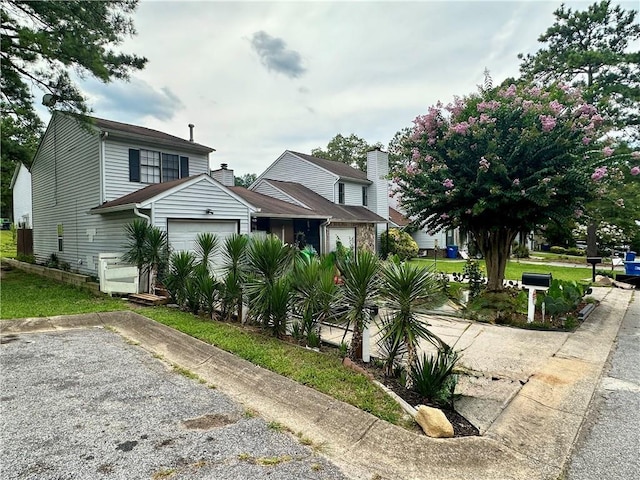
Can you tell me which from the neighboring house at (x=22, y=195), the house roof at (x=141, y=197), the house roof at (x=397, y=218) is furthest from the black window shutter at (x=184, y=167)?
the neighboring house at (x=22, y=195)

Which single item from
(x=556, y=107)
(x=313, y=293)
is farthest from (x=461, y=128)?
(x=313, y=293)

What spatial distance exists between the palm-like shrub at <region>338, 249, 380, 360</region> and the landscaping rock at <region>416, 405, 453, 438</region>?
150 centimetres

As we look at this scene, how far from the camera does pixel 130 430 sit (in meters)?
3.31

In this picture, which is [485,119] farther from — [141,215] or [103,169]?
[103,169]

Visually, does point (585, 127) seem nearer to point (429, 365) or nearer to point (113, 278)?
point (429, 365)

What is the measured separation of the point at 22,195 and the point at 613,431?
36.9 m

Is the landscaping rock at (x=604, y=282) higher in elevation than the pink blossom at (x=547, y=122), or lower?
lower

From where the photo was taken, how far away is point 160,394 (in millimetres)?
4090

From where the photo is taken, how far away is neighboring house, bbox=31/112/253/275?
10.6 m

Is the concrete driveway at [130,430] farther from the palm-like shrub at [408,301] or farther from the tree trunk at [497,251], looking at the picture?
the tree trunk at [497,251]

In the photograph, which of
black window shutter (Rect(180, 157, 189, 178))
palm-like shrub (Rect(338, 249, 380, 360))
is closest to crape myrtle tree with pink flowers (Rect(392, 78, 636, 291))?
palm-like shrub (Rect(338, 249, 380, 360))

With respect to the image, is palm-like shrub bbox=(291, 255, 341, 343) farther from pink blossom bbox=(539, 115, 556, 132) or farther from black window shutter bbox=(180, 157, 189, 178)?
black window shutter bbox=(180, 157, 189, 178)

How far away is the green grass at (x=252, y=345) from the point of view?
393 centimetres

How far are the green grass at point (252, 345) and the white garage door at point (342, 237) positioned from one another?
10.9 metres
